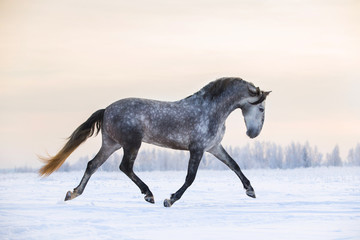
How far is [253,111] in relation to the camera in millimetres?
7930

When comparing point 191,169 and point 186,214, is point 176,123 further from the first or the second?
point 186,214

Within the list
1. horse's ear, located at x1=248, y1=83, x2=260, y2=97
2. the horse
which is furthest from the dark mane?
horse's ear, located at x1=248, y1=83, x2=260, y2=97

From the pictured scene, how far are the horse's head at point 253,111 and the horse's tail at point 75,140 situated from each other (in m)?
2.10

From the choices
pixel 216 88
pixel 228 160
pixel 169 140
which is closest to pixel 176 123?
pixel 169 140

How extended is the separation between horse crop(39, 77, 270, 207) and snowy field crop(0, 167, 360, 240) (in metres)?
0.52

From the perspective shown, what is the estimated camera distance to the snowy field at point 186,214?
541 cm

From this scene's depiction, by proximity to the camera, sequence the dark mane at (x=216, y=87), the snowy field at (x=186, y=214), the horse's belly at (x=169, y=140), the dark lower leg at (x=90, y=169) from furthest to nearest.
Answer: the dark mane at (x=216, y=87) < the dark lower leg at (x=90, y=169) < the horse's belly at (x=169, y=140) < the snowy field at (x=186, y=214)

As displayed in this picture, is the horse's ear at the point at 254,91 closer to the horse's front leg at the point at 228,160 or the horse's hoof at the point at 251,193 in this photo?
the horse's front leg at the point at 228,160

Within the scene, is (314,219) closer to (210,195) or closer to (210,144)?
(210,144)

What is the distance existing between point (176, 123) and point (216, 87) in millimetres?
829

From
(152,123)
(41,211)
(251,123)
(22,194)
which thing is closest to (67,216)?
(41,211)

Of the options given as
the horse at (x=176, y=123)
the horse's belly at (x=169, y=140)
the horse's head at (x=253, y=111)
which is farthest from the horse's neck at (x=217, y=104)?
the horse's belly at (x=169, y=140)

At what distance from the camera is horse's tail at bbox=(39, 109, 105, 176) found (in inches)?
314

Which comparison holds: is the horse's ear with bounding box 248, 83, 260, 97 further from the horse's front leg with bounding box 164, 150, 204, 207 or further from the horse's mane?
the horse's front leg with bounding box 164, 150, 204, 207
